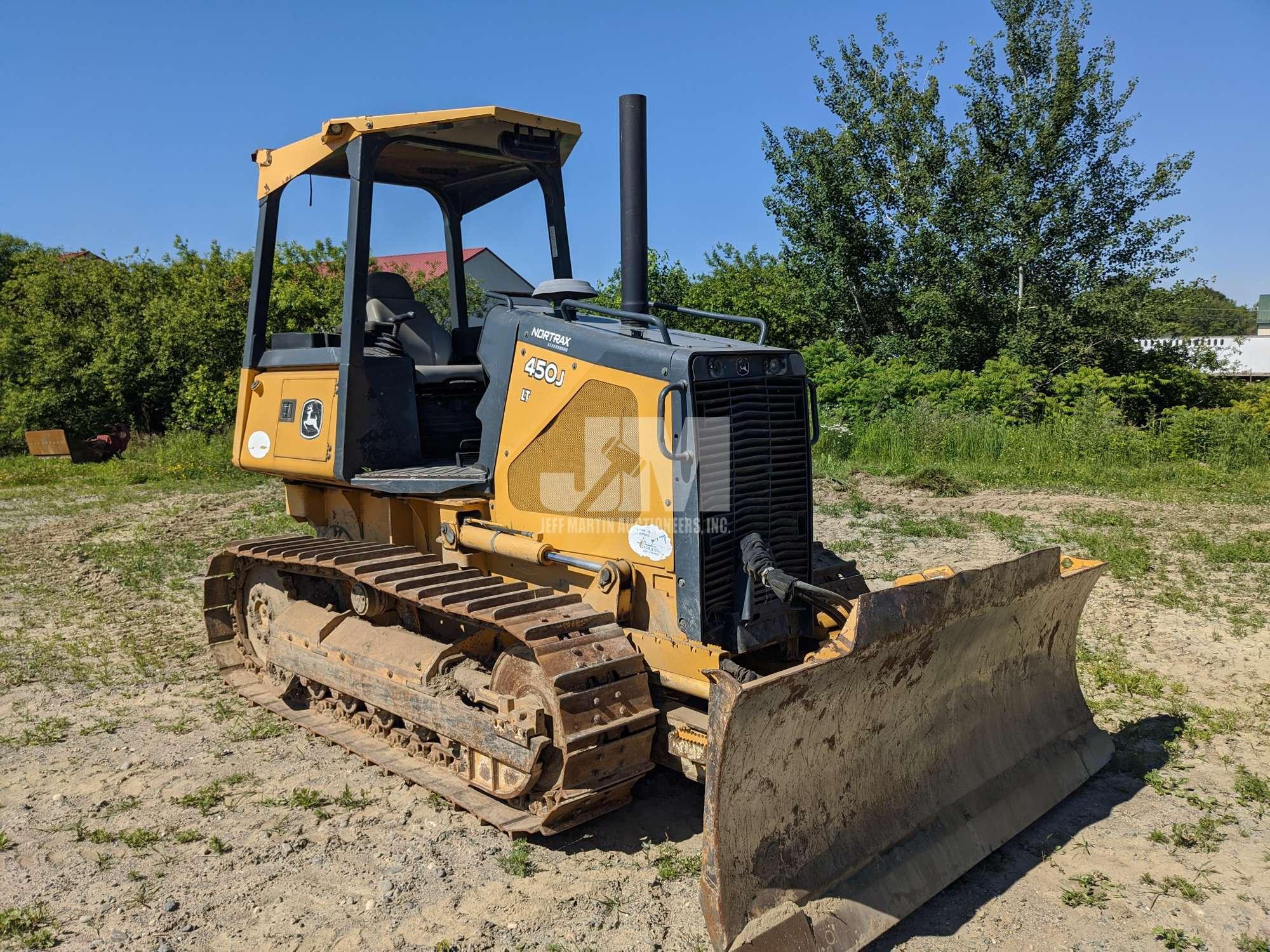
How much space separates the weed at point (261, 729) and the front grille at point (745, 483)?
9.21 ft

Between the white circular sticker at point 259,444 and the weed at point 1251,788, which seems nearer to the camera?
the weed at point 1251,788

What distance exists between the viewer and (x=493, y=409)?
4855 millimetres

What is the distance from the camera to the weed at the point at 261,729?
5293 mm

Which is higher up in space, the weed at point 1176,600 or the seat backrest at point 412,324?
the seat backrest at point 412,324

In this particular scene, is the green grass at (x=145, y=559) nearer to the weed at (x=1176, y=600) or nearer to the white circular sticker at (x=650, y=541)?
the white circular sticker at (x=650, y=541)

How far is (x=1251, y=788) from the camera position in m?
4.48

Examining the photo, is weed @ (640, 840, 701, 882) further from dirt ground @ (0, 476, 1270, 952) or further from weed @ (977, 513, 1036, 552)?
weed @ (977, 513, 1036, 552)

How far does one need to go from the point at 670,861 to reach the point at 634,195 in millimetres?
3001

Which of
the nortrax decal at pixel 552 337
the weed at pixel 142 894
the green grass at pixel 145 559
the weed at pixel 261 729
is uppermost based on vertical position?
the nortrax decal at pixel 552 337

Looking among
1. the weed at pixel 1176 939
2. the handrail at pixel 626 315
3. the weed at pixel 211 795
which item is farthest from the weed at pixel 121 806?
the weed at pixel 1176 939

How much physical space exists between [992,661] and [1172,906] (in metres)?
1.19

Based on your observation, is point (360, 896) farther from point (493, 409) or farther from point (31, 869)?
point (493, 409)

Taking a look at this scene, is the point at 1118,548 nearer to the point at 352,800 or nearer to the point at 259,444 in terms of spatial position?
the point at 352,800

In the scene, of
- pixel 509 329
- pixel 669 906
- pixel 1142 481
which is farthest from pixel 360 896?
pixel 1142 481
